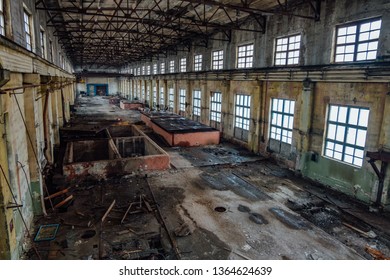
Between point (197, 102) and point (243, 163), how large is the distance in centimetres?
951

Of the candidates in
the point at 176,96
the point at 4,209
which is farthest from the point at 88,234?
the point at 176,96

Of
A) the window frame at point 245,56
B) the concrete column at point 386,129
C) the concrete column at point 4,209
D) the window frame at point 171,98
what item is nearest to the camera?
the concrete column at point 4,209

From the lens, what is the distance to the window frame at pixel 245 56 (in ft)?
47.5

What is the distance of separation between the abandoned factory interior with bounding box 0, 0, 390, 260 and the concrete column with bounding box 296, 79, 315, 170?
6cm

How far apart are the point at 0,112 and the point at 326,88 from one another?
9.80 meters

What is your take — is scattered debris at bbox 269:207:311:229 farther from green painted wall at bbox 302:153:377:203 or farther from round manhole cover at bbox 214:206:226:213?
green painted wall at bbox 302:153:377:203

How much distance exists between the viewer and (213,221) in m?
7.31

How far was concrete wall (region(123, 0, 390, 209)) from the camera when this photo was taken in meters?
8.04

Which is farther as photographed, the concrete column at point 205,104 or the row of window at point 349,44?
the concrete column at point 205,104

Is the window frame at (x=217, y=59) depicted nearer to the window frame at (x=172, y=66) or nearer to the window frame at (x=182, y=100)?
the window frame at (x=182, y=100)

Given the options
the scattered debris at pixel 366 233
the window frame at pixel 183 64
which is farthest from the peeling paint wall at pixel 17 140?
the window frame at pixel 183 64

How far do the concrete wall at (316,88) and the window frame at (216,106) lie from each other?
3.76 ft

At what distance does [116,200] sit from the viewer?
8.47 meters

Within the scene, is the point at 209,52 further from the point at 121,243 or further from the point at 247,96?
the point at 121,243
